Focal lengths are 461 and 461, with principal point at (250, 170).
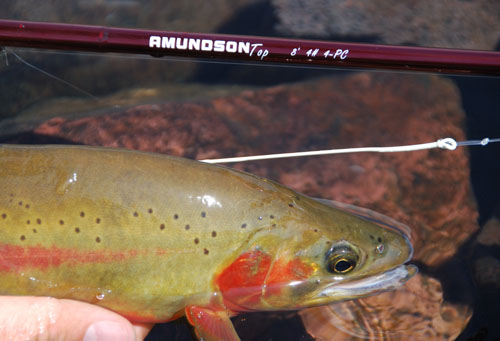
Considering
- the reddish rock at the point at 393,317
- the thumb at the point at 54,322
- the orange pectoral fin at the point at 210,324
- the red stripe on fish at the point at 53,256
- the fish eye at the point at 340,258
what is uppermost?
the fish eye at the point at 340,258

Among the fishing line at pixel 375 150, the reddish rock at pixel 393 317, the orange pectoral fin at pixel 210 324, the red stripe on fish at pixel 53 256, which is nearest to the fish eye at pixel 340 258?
the reddish rock at pixel 393 317

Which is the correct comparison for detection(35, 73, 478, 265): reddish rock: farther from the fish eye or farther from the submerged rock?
the fish eye

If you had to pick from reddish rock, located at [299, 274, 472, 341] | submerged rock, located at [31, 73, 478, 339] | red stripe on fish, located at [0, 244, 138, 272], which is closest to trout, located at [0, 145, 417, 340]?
red stripe on fish, located at [0, 244, 138, 272]

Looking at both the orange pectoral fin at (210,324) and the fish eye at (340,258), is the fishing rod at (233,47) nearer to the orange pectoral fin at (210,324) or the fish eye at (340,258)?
the fish eye at (340,258)

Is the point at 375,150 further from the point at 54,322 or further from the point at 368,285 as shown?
the point at 54,322

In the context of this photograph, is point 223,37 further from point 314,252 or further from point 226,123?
point 314,252

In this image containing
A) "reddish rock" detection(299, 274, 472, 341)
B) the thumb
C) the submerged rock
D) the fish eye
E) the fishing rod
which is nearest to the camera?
the thumb

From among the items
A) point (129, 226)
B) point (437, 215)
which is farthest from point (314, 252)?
point (437, 215)
